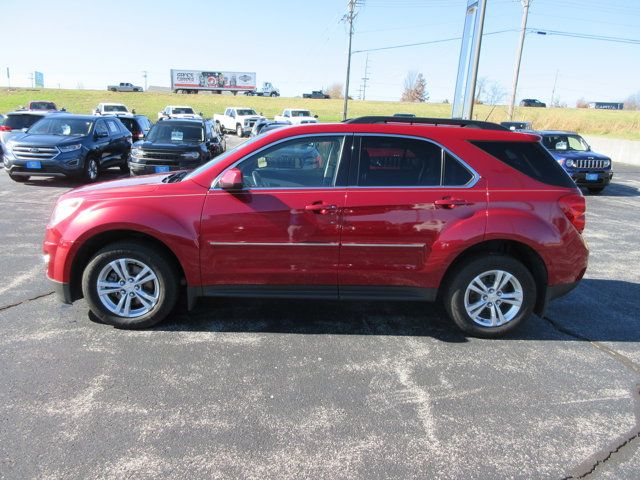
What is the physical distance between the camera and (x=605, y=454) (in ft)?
9.12

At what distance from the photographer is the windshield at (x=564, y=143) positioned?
1437cm

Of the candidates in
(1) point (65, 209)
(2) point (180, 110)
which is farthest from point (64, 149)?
(2) point (180, 110)

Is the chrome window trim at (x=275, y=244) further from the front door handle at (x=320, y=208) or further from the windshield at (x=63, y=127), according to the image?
the windshield at (x=63, y=127)

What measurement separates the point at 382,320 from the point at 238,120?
3270 centimetres

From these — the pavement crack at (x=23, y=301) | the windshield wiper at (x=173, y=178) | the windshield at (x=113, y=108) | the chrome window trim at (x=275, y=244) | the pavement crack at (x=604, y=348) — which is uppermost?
the windshield at (x=113, y=108)

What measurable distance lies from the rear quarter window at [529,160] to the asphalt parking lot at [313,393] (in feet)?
4.70

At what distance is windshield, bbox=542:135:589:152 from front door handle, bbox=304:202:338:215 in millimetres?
12429

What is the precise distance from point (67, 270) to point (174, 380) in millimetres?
1478

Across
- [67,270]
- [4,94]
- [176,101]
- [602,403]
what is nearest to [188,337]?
[67,270]

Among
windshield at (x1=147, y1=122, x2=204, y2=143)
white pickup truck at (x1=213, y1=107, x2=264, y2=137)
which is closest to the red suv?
windshield at (x1=147, y1=122, x2=204, y2=143)

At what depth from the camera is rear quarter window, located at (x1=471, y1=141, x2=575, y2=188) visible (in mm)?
4113

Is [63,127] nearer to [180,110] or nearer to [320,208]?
[320,208]

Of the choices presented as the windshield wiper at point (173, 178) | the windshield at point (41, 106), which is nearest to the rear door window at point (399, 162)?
the windshield wiper at point (173, 178)

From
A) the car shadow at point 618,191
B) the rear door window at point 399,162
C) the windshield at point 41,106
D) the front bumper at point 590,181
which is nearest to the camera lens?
the rear door window at point 399,162
